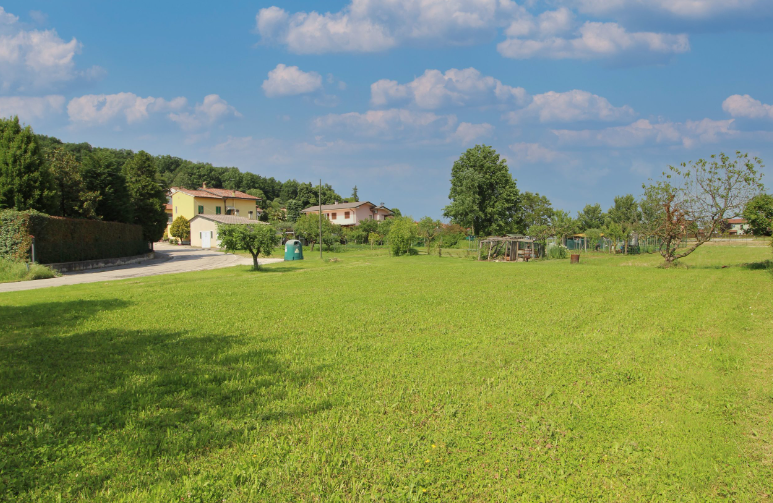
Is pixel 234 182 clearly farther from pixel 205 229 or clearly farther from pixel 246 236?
pixel 246 236

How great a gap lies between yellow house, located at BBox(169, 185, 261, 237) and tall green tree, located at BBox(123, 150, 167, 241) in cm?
2403

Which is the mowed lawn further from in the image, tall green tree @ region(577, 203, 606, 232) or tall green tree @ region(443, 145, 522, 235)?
tall green tree @ region(577, 203, 606, 232)

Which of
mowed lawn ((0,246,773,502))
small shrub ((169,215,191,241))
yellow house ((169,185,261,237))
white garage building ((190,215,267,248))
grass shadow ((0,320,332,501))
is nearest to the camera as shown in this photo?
mowed lawn ((0,246,773,502))

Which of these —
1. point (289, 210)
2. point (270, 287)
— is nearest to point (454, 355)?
point (270, 287)

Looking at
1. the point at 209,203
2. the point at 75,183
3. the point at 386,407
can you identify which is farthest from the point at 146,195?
the point at 386,407

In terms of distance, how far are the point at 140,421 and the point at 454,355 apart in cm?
416

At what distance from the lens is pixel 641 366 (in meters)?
6.07

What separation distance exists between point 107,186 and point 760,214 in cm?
4058

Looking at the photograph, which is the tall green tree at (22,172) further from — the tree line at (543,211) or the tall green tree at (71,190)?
the tree line at (543,211)

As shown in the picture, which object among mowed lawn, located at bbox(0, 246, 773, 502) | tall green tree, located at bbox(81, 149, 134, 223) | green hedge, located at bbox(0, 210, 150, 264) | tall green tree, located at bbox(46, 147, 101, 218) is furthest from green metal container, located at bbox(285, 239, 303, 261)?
mowed lawn, located at bbox(0, 246, 773, 502)

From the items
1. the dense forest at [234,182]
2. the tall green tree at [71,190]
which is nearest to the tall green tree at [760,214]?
the tall green tree at [71,190]

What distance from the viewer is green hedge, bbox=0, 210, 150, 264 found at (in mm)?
21438

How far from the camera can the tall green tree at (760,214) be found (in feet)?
62.5

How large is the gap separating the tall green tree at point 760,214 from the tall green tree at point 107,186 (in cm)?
3919
